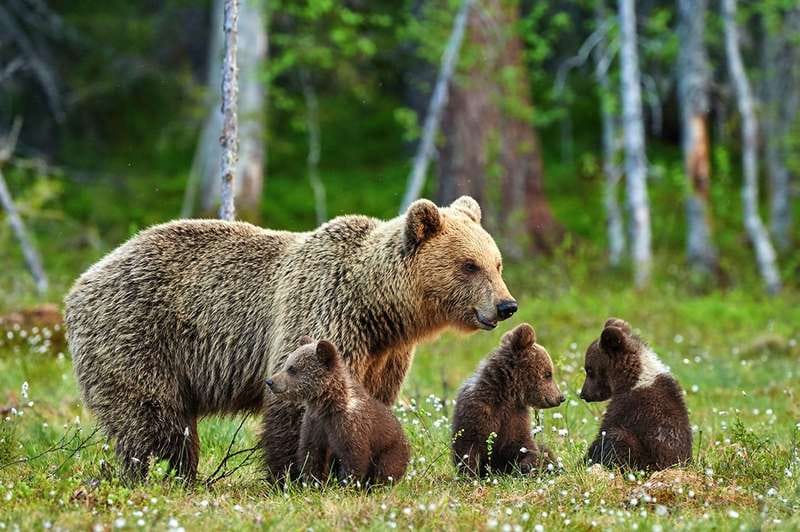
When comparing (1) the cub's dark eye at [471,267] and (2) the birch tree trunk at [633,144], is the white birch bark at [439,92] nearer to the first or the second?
(2) the birch tree trunk at [633,144]

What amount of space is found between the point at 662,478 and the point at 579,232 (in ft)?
69.0

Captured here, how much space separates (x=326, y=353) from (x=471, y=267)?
119 cm

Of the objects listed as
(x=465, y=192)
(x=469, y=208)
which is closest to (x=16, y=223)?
(x=465, y=192)

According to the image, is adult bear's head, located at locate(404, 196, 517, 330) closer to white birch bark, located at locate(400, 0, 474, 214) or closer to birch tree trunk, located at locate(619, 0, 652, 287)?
white birch bark, located at locate(400, 0, 474, 214)

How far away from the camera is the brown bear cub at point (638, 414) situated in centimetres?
697

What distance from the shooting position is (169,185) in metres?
31.1

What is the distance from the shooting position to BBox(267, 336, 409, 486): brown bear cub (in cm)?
672

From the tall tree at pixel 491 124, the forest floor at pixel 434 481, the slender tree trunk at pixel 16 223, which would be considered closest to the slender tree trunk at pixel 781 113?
the tall tree at pixel 491 124

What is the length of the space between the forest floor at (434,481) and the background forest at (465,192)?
27 millimetres

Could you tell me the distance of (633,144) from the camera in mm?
17859

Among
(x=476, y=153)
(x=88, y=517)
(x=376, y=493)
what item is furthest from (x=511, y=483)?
(x=476, y=153)

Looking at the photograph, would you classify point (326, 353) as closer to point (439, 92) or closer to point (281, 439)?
point (281, 439)

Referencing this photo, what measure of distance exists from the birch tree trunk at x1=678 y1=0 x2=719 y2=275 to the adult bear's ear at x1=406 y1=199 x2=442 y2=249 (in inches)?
494

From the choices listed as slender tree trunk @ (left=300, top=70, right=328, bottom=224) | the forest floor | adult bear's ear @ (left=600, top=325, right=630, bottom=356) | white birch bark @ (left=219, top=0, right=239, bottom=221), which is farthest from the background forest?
white birch bark @ (left=219, top=0, right=239, bottom=221)
